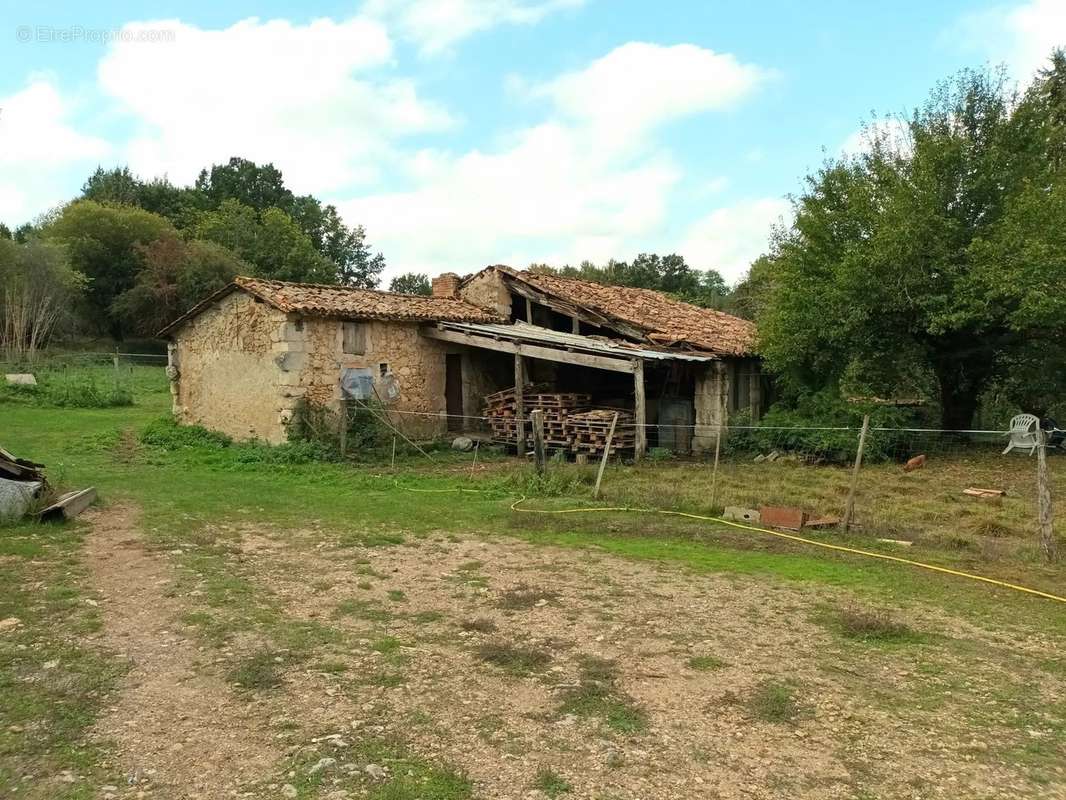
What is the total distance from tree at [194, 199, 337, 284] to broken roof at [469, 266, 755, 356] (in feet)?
96.9

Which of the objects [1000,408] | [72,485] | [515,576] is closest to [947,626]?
[515,576]

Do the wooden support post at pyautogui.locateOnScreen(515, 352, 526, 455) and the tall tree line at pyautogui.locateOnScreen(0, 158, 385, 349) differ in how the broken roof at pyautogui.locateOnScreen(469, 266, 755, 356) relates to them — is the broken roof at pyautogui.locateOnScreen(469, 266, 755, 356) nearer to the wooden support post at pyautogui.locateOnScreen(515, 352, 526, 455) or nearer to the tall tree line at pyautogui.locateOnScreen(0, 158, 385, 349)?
the wooden support post at pyautogui.locateOnScreen(515, 352, 526, 455)

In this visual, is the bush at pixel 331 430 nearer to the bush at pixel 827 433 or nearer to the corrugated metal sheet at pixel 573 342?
the corrugated metal sheet at pixel 573 342

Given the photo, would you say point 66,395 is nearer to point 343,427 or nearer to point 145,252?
point 343,427

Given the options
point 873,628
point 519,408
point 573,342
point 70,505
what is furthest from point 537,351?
point 873,628

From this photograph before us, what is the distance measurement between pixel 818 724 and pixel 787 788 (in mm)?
752

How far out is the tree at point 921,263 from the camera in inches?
591

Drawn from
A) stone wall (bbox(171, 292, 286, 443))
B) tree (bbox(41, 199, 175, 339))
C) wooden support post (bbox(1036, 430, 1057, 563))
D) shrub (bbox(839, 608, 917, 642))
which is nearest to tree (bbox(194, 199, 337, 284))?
A: tree (bbox(41, 199, 175, 339))

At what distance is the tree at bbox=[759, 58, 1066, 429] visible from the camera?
15016mm

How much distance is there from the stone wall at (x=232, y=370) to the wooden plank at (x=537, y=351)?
3.63 metres

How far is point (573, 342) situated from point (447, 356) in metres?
3.35

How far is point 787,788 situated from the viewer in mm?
3543

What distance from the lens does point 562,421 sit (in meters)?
16.4

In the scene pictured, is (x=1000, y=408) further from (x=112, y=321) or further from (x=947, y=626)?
(x=112, y=321)
